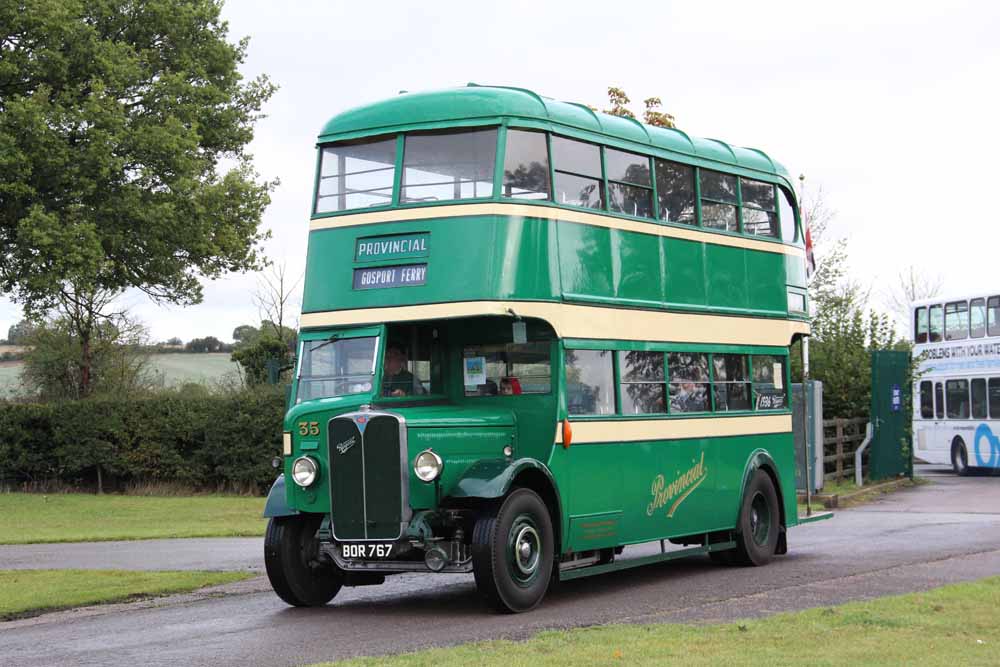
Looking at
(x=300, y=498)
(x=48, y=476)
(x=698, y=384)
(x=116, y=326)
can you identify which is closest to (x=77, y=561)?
(x=300, y=498)

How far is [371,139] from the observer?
1381cm

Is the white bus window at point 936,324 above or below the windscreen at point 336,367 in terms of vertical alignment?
above

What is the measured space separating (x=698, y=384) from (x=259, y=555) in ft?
22.8

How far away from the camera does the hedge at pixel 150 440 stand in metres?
33.6

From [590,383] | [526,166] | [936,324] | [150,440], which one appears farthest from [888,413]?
[526,166]

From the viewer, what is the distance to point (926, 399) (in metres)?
39.8

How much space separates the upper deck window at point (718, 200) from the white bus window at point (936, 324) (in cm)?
2345

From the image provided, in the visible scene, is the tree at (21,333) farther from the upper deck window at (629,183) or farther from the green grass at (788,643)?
the green grass at (788,643)

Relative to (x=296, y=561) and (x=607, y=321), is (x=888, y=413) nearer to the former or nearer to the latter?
(x=607, y=321)

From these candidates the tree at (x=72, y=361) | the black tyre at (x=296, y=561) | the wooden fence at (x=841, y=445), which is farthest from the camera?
the tree at (x=72, y=361)

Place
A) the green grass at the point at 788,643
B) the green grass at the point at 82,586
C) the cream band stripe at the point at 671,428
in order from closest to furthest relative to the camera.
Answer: the green grass at the point at 788,643
the cream band stripe at the point at 671,428
the green grass at the point at 82,586

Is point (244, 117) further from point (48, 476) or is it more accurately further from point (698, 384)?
point (698, 384)

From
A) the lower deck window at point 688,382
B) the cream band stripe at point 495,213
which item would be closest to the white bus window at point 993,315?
the lower deck window at point 688,382

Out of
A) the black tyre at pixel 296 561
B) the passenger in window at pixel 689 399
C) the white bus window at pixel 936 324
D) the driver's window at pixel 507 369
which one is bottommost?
the black tyre at pixel 296 561
